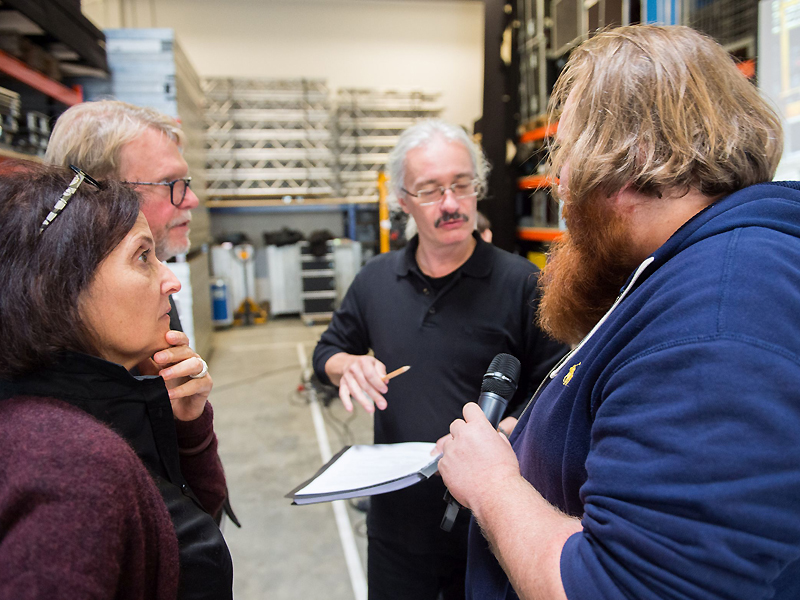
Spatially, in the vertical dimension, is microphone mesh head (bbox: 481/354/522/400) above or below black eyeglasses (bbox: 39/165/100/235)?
below

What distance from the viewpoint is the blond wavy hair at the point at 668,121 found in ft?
2.35

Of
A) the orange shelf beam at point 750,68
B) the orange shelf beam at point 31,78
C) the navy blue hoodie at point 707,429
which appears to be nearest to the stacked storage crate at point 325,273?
the orange shelf beam at point 31,78

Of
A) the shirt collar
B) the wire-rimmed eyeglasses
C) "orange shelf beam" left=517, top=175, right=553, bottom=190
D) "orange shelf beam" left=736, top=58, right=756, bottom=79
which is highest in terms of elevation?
"orange shelf beam" left=736, top=58, right=756, bottom=79

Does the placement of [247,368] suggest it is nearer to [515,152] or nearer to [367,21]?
[515,152]

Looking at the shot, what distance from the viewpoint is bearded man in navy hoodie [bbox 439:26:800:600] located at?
51cm

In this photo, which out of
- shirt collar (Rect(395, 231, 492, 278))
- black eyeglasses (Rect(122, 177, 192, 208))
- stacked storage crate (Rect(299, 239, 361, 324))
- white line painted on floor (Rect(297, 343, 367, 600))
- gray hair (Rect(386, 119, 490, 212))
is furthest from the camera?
stacked storage crate (Rect(299, 239, 361, 324))

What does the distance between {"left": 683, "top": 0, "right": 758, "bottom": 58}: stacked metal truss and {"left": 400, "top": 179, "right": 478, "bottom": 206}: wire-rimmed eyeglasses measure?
2.02 m

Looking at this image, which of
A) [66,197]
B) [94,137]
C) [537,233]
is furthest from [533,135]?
[66,197]

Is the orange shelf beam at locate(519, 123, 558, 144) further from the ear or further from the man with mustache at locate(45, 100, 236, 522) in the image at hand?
the ear

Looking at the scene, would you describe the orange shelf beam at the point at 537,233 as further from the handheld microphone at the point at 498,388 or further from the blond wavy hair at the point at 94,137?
the blond wavy hair at the point at 94,137

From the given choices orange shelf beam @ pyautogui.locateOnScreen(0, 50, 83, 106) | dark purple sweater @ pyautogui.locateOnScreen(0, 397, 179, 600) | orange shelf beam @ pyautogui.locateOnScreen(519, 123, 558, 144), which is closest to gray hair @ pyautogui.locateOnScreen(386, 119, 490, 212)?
dark purple sweater @ pyautogui.locateOnScreen(0, 397, 179, 600)

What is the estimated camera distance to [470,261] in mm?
1624

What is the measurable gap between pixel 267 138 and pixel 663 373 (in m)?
8.66

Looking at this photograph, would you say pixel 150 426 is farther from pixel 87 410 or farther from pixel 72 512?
pixel 72 512
